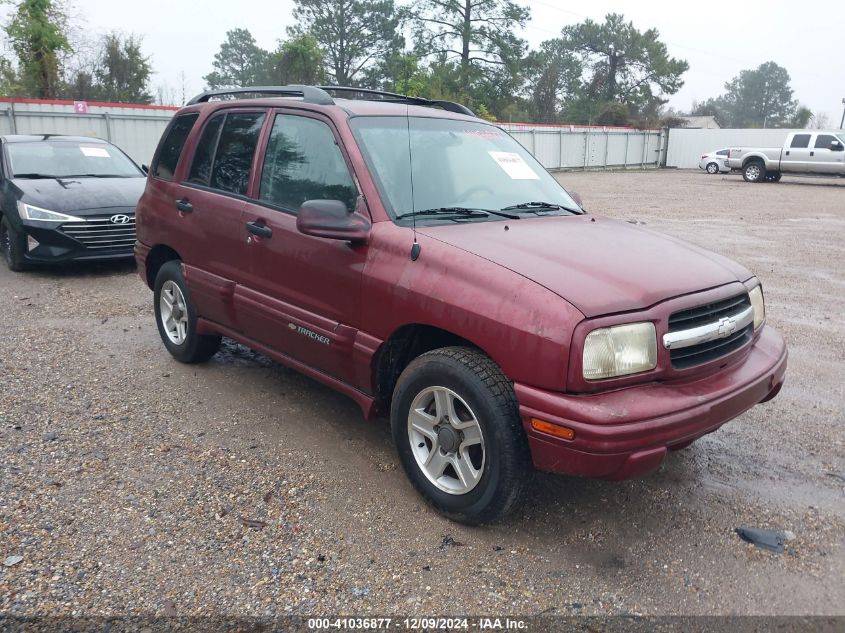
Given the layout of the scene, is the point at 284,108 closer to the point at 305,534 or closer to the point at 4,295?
the point at 305,534

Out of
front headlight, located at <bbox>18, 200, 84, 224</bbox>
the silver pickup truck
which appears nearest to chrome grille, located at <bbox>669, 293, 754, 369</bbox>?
front headlight, located at <bbox>18, 200, 84, 224</bbox>

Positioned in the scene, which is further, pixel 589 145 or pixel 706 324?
pixel 589 145

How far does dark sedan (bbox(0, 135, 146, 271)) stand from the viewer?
793cm

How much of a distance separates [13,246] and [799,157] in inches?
1034

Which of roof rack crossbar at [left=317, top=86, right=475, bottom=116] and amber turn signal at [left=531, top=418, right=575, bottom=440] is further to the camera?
roof rack crossbar at [left=317, top=86, right=475, bottom=116]

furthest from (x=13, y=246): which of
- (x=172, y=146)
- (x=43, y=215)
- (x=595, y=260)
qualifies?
(x=595, y=260)

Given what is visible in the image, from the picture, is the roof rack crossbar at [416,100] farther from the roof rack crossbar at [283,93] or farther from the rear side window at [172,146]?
the rear side window at [172,146]

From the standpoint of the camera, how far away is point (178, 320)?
519cm

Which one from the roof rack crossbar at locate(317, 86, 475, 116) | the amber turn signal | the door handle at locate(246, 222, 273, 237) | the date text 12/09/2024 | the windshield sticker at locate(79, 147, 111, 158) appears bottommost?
the date text 12/09/2024

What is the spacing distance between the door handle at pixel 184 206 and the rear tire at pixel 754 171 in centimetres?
2694

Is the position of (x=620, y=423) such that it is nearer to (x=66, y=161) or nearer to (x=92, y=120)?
(x=66, y=161)

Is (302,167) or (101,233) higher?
(302,167)

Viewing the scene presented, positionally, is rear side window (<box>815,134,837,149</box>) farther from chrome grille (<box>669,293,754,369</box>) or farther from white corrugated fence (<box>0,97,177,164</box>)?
chrome grille (<box>669,293,754,369</box>)

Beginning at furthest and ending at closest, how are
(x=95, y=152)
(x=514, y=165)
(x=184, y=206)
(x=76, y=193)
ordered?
(x=95, y=152)
(x=76, y=193)
(x=184, y=206)
(x=514, y=165)
